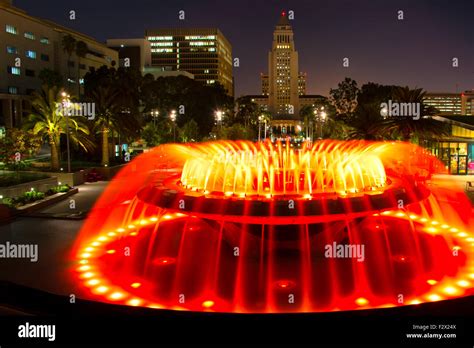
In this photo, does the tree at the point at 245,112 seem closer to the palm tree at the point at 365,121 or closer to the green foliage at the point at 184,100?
the green foliage at the point at 184,100

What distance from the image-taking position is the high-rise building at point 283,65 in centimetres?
17938

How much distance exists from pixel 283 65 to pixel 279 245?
176 meters

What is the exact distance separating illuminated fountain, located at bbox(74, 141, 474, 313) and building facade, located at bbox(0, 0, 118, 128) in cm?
5619

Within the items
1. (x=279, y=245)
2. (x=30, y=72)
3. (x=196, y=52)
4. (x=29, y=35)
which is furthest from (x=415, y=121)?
(x=196, y=52)

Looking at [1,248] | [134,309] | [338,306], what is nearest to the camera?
[134,309]

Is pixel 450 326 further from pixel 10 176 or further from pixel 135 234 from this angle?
pixel 10 176

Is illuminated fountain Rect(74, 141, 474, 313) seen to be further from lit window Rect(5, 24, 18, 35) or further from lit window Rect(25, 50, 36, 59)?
lit window Rect(25, 50, 36, 59)

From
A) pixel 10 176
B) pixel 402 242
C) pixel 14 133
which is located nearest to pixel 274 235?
pixel 402 242

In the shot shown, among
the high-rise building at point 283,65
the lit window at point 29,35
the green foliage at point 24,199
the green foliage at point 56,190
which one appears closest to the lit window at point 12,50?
the lit window at point 29,35

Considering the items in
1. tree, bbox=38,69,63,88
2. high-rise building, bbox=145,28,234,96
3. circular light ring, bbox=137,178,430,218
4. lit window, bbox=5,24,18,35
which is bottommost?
circular light ring, bbox=137,178,430,218

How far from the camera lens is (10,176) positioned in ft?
85.8

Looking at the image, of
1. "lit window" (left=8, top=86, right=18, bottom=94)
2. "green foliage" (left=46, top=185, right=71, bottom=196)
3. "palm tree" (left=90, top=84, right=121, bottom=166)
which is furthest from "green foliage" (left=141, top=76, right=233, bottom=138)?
"green foliage" (left=46, top=185, right=71, bottom=196)

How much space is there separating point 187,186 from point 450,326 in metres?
9.21

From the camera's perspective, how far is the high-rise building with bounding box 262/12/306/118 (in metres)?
179
